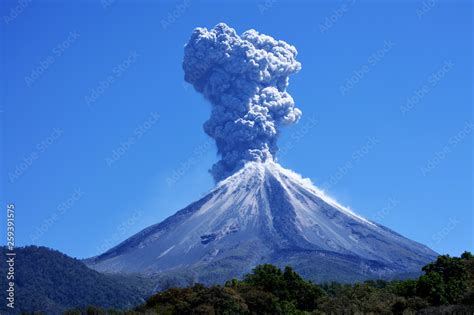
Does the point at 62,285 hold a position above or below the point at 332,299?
above

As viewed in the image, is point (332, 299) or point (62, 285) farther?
point (62, 285)

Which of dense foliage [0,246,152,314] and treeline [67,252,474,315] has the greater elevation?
dense foliage [0,246,152,314]

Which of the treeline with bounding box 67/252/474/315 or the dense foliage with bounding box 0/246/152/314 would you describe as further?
the dense foliage with bounding box 0/246/152/314

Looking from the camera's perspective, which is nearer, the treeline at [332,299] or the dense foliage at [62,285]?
the treeline at [332,299]

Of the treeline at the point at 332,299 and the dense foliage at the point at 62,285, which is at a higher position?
the dense foliage at the point at 62,285

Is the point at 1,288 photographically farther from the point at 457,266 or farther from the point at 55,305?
the point at 457,266
